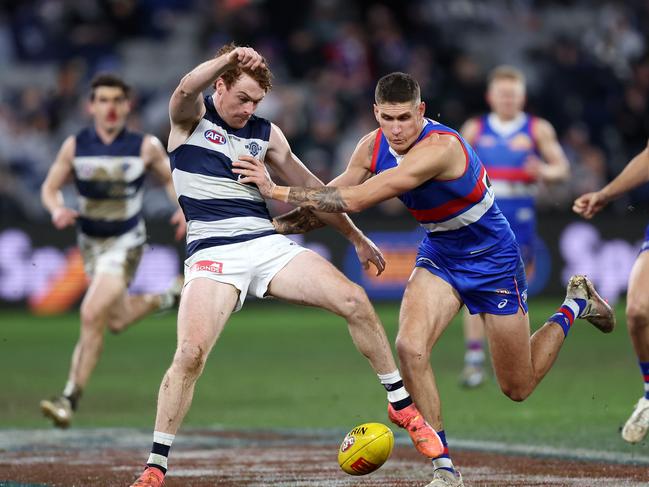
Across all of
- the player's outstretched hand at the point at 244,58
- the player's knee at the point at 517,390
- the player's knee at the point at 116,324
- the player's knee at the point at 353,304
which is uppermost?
the player's outstretched hand at the point at 244,58

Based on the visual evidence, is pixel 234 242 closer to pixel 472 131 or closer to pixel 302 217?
pixel 302 217

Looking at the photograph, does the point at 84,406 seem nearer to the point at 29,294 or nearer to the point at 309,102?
the point at 29,294

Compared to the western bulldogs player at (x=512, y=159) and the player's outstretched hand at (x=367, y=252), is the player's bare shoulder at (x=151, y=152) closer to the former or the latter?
the western bulldogs player at (x=512, y=159)

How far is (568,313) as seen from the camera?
897cm

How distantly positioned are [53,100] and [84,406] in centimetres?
1135

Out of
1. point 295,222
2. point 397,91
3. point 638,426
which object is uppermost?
point 397,91

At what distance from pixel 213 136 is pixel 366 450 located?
2.13 meters

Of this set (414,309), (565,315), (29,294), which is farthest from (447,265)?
(29,294)

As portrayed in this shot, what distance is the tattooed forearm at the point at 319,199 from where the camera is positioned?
7527mm

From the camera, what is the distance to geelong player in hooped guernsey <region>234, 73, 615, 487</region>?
7.49m

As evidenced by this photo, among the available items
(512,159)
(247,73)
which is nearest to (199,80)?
(247,73)

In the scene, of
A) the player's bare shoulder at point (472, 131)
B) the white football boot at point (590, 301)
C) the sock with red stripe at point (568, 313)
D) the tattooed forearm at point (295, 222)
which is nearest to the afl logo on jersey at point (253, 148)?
the tattooed forearm at point (295, 222)

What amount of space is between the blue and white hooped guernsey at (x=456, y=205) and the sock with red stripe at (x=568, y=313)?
0.97 meters

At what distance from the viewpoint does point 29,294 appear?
20125 millimetres
